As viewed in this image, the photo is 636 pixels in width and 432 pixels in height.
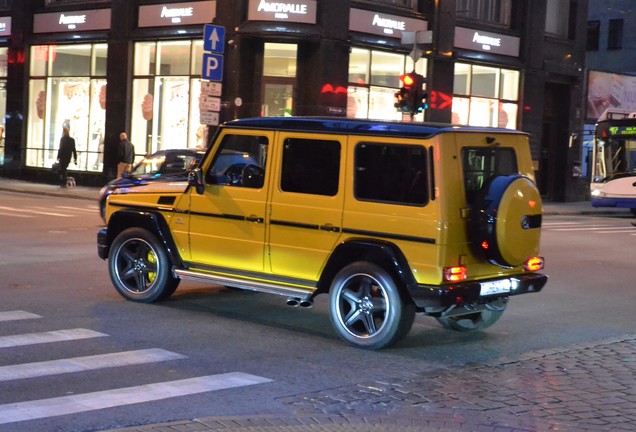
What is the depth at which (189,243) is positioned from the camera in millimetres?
10859

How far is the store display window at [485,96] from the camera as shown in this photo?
3478 centimetres

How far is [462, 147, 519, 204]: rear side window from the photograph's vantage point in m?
A: 9.43

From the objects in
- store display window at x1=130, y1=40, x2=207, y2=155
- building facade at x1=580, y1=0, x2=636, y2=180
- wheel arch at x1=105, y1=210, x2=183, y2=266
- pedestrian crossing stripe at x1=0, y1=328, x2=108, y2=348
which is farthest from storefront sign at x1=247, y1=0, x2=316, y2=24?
building facade at x1=580, y1=0, x2=636, y2=180

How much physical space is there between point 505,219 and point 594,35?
50352 mm

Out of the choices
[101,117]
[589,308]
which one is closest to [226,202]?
[589,308]

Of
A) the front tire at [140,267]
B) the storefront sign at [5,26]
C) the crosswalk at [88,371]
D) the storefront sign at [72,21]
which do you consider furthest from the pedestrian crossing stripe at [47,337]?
the storefront sign at [5,26]

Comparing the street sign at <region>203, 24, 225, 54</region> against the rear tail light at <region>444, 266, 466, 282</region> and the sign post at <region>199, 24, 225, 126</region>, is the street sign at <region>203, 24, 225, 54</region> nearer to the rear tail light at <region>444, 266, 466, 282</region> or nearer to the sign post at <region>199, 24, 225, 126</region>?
the sign post at <region>199, 24, 225, 126</region>

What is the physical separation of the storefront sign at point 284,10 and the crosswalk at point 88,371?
68.4 ft

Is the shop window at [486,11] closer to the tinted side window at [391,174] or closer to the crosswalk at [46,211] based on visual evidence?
the crosswalk at [46,211]

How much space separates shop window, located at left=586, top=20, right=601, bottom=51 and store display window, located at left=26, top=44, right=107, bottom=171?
31.6 meters

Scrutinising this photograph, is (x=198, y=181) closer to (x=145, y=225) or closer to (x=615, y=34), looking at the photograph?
(x=145, y=225)

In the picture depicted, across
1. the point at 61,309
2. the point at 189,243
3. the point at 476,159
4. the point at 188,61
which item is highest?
the point at 188,61

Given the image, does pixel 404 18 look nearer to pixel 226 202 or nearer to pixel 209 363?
pixel 226 202

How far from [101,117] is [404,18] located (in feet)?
34.2
